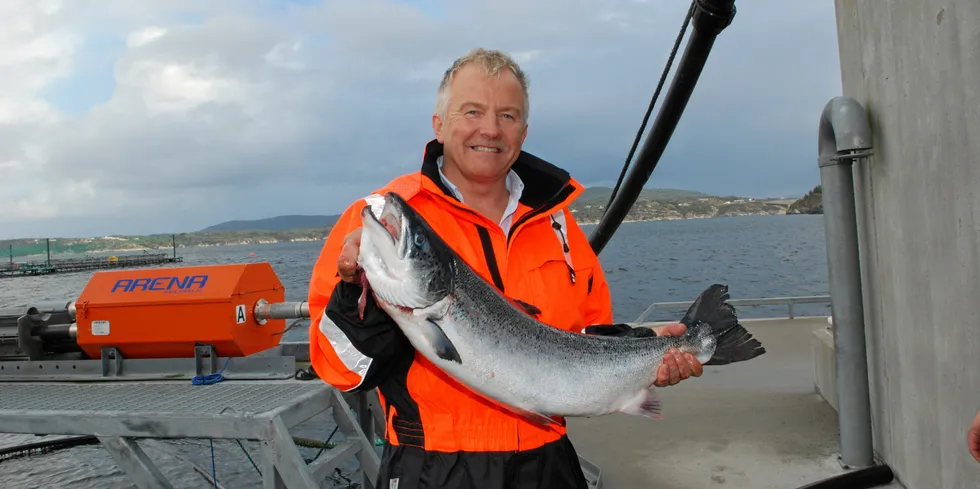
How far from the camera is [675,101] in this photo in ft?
23.1

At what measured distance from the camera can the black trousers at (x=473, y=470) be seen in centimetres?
253

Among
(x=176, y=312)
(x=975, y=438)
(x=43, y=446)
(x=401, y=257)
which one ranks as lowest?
(x=43, y=446)

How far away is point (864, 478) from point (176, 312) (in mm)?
5783

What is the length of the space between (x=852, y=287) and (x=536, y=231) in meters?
2.88

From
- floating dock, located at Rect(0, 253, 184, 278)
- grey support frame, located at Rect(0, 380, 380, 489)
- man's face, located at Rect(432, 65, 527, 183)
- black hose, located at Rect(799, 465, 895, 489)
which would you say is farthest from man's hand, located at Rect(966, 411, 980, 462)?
floating dock, located at Rect(0, 253, 184, 278)

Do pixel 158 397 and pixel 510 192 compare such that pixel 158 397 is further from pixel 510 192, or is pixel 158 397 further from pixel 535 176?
pixel 535 176

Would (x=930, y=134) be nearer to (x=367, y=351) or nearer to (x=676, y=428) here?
(x=367, y=351)

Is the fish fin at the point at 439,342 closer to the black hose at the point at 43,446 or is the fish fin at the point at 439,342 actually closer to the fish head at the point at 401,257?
the fish head at the point at 401,257

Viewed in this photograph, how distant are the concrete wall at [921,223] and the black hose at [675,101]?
1.50m

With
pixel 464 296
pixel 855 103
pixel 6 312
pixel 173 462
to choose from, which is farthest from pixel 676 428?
pixel 6 312

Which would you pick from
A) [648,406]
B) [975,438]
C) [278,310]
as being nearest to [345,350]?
[648,406]

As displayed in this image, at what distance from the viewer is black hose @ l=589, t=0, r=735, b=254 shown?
6199 millimetres

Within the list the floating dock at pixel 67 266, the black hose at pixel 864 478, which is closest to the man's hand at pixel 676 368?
the black hose at pixel 864 478

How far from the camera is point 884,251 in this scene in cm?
428
